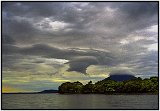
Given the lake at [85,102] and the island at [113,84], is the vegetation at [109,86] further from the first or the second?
the lake at [85,102]

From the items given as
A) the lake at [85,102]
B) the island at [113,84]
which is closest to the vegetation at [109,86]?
the island at [113,84]

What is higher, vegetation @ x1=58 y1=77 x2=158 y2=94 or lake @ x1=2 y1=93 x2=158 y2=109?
vegetation @ x1=58 y1=77 x2=158 y2=94

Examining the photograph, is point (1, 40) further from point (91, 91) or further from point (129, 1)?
point (91, 91)

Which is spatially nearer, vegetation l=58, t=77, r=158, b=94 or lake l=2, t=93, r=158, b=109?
vegetation l=58, t=77, r=158, b=94

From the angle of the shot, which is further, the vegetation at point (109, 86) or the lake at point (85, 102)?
→ the lake at point (85, 102)

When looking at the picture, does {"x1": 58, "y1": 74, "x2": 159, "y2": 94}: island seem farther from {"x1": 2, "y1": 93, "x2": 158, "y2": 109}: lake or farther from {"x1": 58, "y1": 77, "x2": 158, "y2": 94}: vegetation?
{"x1": 2, "y1": 93, "x2": 158, "y2": 109}: lake

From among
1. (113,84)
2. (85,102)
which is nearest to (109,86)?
(113,84)

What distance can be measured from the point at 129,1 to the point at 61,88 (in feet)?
19.6

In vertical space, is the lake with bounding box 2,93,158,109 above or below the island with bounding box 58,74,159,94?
below

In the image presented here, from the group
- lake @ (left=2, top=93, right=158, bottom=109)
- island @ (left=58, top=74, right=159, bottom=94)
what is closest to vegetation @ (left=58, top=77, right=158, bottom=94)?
island @ (left=58, top=74, right=159, bottom=94)

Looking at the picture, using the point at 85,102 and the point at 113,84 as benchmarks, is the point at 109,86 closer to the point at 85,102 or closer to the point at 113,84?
the point at 113,84

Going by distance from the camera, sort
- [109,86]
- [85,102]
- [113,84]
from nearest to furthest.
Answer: [109,86], [113,84], [85,102]

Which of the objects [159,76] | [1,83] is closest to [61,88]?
[1,83]

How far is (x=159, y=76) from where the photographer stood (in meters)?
14.4
